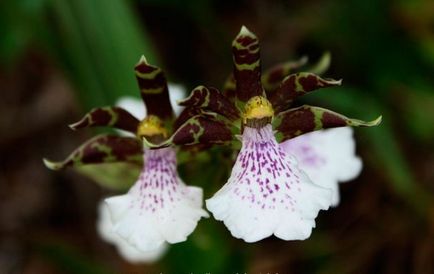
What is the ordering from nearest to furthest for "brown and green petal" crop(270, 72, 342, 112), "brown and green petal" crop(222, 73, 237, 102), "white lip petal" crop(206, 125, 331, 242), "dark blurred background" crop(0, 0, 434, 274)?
"white lip petal" crop(206, 125, 331, 242) < "brown and green petal" crop(270, 72, 342, 112) < "brown and green petal" crop(222, 73, 237, 102) < "dark blurred background" crop(0, 0, 434, 274)

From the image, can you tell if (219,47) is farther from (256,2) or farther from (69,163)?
(69,163)

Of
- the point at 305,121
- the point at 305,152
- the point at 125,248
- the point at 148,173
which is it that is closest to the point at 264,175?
the point at 305,121

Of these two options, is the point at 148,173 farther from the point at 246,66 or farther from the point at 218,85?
the point at 218,85

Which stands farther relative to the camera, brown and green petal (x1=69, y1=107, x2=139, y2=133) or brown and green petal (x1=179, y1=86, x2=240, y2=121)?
brown and green petal (x1=69, y1=107, x2=139, y2=133)

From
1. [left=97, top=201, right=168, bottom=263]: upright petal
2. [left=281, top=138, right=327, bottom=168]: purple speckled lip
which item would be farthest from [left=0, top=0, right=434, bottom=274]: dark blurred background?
[left=281, top=138, right=327, bottom=168]: purple speckled lip

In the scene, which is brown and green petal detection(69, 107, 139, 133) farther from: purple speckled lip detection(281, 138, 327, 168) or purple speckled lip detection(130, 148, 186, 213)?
purple speckled lip detection(281, 138, 327, 168)

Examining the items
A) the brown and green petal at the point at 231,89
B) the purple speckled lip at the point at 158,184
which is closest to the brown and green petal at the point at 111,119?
the purple speckled lip at the point at 158,184

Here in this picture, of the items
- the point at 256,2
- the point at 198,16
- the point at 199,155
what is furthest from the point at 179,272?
the point at 256,2

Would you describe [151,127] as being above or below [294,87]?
below
